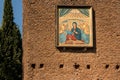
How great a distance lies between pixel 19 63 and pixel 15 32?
156cm

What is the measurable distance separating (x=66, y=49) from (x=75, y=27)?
1057 millimetres

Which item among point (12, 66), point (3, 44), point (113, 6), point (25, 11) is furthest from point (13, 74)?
point (113, 6)

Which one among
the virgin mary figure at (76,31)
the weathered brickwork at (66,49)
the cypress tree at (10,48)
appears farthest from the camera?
the cypress tree at (10,48)

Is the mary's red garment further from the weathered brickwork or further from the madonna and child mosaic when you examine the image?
the weathered brickwork

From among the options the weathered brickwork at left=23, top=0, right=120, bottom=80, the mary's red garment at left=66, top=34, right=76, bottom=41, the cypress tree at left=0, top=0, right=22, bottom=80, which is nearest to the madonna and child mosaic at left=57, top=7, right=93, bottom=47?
the mary's red garment at left=66, top=34, right=76, bottom=41

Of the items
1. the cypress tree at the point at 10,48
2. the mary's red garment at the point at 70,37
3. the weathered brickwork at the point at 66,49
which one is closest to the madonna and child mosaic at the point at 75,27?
the mary's red garment at the point at 70,37

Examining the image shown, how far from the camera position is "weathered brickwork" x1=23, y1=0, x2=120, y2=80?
54.9 feet

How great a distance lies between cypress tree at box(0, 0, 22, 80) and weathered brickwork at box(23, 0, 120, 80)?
0.43 meters

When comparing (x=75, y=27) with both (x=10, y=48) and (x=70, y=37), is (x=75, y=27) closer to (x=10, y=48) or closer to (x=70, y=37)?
(x=70, y=37)

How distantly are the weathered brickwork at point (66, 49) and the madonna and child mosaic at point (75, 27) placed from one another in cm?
23

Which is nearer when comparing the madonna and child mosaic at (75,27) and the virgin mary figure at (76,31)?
the madonna and child mosaic at (75,27)

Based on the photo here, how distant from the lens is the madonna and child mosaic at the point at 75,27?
17016mm

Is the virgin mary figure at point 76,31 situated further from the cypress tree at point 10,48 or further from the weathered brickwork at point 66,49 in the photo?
the cypress tree at point 10,48

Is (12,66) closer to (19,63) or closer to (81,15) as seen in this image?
(19,63)
